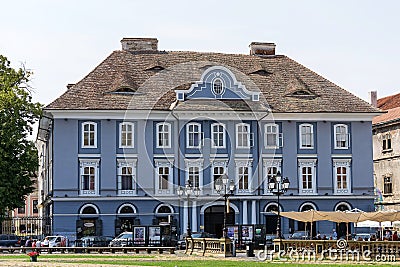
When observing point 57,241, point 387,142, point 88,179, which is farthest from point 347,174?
point 57,241

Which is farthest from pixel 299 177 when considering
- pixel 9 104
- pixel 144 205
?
pixel 9 104

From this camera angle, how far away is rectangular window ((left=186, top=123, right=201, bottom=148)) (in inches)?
2675

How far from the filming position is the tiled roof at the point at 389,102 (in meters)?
83.0

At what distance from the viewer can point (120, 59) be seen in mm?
71562

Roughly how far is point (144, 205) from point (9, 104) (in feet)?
37.3

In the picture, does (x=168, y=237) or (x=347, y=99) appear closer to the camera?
(x=168, y=237)

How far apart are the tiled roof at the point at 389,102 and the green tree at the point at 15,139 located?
32106 millimetres

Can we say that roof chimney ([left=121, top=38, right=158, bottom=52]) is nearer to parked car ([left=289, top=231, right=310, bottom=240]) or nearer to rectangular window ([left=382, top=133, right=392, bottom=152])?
parked car ([left=289, top=231, right=310, bottom=240])

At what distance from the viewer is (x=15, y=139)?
212 feet

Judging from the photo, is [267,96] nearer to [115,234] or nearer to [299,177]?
[299,177]

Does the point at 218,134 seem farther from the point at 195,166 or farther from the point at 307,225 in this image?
the point at 307,225

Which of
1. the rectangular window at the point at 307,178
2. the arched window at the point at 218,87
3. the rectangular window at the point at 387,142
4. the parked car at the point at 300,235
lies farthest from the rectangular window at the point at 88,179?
the rectangular window at the point at 387,142

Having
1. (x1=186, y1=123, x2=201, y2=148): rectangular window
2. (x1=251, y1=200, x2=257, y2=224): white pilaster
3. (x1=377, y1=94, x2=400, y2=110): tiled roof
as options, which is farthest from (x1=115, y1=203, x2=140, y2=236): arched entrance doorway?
(x1=377, y1=94, x2=400, y2=110): tiled roof

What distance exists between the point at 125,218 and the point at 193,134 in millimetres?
7550
